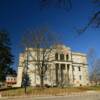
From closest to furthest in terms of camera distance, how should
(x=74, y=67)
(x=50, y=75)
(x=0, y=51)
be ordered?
(x=0, y=51)
(x=50, y=75)
(x=74, y=67)

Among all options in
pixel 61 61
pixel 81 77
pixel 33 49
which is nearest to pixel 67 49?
pixel 61 61

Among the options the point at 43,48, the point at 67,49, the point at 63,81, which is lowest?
the point at 63,81

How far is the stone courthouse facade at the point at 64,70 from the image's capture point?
274 feet

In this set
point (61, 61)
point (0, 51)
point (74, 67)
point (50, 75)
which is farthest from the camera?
point (74, 67)

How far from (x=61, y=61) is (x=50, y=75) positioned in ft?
29.8

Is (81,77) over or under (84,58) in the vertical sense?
under

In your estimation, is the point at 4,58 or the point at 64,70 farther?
the point at 64,70

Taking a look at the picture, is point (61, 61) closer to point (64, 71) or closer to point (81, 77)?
point (64, 71)

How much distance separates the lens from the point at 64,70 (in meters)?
90.9

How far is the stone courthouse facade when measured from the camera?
3287 inches

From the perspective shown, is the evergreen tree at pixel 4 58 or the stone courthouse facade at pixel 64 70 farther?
the stone courthouse facade at pixel 64 70

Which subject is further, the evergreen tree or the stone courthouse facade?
the stone courthouse facade

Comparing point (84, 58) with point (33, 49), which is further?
point (84, 58)

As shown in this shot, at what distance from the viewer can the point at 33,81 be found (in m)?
85.9
